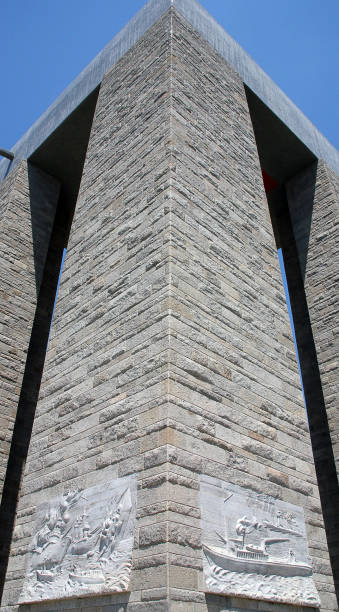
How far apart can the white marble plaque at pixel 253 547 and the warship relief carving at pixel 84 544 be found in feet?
1.76

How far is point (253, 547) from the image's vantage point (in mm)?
3529

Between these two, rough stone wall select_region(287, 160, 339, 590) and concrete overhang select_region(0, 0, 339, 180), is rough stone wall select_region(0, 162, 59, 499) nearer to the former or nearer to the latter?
concrete overhang select_region(0, 0, 339, 180)

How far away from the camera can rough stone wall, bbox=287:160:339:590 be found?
720cm

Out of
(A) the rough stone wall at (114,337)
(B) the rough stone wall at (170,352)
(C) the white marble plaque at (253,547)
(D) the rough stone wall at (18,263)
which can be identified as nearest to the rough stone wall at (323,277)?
(B) the rough stone wall at (170,352)

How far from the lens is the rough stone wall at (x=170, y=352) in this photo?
3.33 metres

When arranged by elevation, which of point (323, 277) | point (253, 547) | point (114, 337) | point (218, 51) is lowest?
point (253, 547)

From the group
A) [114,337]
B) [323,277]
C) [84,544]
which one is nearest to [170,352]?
[114,337]

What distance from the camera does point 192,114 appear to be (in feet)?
20.4

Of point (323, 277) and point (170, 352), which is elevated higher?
point (323, 277)

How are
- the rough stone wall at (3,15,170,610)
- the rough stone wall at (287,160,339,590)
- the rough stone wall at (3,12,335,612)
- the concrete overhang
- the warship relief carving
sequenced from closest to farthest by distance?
the warship relief carving → the rough stone wall at (3,12,335,612) → the rough stone wall at (3,15,170,610) → the rough stone wall at (287,160,339,590) → the concrete overhang

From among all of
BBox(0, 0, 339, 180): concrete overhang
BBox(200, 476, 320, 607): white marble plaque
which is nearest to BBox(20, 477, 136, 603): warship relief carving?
BBox(200, 476, 320, 607): white marble plaque

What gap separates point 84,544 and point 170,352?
4.87 ft

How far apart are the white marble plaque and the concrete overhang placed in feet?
23.4

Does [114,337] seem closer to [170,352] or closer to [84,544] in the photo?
[170,352]
